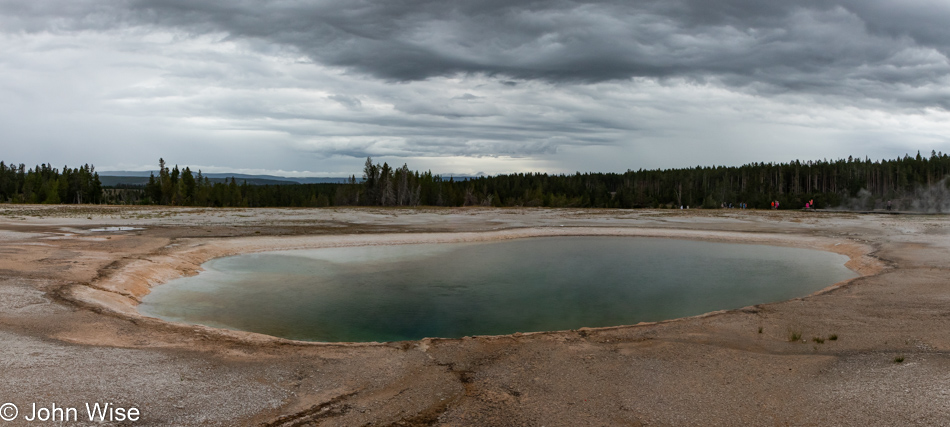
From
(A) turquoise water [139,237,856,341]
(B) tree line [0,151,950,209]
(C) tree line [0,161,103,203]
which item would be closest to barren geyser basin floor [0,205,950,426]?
(A) turquoise water [139,237,856,341]

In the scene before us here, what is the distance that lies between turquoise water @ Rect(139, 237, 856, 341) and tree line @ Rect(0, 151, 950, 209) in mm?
83836

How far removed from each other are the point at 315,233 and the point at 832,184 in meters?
142

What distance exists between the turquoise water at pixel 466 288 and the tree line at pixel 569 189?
83836 millimetres

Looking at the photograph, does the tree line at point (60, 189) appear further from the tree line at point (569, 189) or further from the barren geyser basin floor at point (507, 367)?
the barren geyser basin floor at point (507, 367)

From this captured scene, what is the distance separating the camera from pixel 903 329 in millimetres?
10695

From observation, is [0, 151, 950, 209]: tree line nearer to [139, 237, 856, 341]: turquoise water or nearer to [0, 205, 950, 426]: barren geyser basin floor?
[139, 237, 856, 341]: turquoise water

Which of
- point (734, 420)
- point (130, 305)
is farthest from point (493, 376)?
point (130, 305)

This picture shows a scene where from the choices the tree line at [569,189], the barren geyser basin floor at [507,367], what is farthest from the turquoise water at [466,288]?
the tree line at [569,189]

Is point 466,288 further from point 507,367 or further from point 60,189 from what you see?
point 60,189

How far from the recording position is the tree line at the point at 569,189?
112625 mm

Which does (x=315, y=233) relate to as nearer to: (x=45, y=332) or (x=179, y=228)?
(x=179, y=228)

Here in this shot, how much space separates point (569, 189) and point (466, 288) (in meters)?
129

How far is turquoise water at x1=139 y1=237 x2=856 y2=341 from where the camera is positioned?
14242 mm

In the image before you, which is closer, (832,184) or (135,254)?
(135,254)
